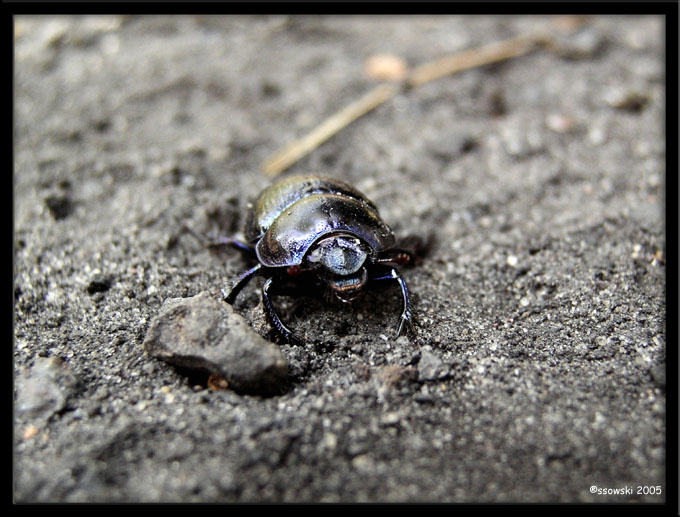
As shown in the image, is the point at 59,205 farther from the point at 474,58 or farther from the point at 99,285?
the point at 474,58

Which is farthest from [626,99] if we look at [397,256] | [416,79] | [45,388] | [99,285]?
[45,388]

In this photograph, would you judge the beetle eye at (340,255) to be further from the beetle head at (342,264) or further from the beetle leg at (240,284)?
the beetle leg at (240,284)

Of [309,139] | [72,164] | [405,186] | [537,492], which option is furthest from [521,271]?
[72,164]

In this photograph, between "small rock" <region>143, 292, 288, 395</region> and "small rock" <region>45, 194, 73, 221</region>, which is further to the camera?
"small rock" <region>45, 194, 73, 221</region>

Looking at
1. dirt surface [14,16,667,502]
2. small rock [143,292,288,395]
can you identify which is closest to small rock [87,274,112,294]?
dirt surface [14,16,667,502]

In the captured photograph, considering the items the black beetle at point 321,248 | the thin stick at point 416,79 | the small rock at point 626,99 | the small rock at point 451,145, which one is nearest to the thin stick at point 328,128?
the thin stick at point 416,79

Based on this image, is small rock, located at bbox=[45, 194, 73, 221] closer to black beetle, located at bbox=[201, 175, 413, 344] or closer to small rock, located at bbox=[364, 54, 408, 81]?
black beetle, located at bbox=[201, 175, 413, 344]
